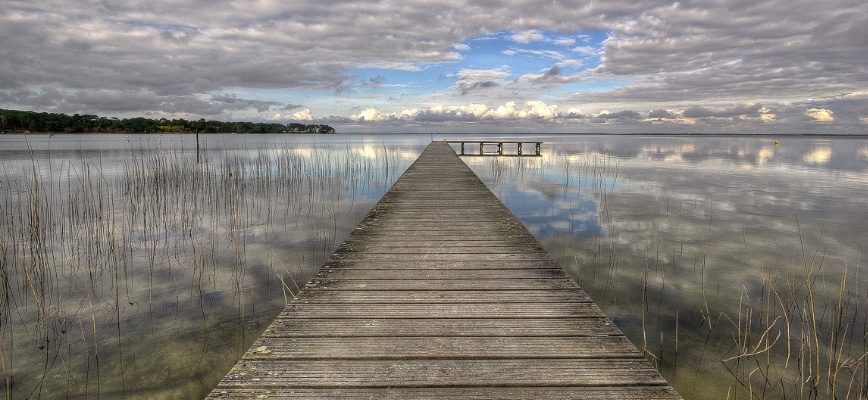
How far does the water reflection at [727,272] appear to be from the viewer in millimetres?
2988

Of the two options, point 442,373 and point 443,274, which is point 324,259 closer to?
point 443,274

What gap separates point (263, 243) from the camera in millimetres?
6219

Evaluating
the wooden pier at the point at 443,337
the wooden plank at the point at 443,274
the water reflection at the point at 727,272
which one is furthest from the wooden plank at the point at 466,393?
the wooden plank at the point at 443,274

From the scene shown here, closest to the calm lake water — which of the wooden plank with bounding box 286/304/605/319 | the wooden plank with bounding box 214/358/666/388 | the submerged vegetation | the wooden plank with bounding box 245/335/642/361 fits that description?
the submerged vegetation

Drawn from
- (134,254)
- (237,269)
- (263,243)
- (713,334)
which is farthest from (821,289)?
(134,254)

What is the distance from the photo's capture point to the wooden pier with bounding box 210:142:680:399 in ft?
5.89

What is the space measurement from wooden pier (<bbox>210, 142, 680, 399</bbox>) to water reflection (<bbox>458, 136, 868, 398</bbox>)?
83cm

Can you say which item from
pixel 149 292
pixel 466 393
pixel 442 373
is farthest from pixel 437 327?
pixel 149 292

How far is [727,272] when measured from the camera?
4965 millimetres

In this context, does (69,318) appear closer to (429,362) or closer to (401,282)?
(401,282)

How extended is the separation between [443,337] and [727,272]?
4368mm

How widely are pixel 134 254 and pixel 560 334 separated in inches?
224

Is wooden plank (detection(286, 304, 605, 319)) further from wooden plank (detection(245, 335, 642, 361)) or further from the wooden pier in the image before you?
wooden plank (detection(245, 335, 642, 361))

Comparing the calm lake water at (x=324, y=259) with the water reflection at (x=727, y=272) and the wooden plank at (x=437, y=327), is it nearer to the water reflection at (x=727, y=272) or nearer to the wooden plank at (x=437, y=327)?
the water reflection at (x=727, y=272)
